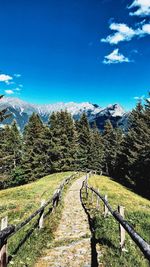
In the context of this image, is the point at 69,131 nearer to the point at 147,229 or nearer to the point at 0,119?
the point at 0,119

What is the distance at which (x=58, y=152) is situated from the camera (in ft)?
→ 219

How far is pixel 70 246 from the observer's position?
1189cm

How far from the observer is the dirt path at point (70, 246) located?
Answer: 10000mm

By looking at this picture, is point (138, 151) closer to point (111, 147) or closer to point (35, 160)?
point (35, 160)

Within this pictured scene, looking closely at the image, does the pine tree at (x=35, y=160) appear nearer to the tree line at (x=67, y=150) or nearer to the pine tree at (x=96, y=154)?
the tree line at (x=67, y=150)

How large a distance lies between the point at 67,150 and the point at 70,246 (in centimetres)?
5714

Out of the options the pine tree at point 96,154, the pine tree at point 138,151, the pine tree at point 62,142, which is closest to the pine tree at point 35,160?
the pine tree at point 62,142

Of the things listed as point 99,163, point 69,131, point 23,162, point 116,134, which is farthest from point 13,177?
point 116,134

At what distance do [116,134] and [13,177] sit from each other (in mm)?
35572

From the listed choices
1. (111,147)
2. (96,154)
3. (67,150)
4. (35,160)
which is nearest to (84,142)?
(96,154)

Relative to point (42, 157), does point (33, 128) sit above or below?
above

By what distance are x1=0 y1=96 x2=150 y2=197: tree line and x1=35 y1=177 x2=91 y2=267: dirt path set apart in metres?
32.5

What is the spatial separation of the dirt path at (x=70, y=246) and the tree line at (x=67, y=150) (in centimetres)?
3251

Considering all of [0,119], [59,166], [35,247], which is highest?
[0,119]
